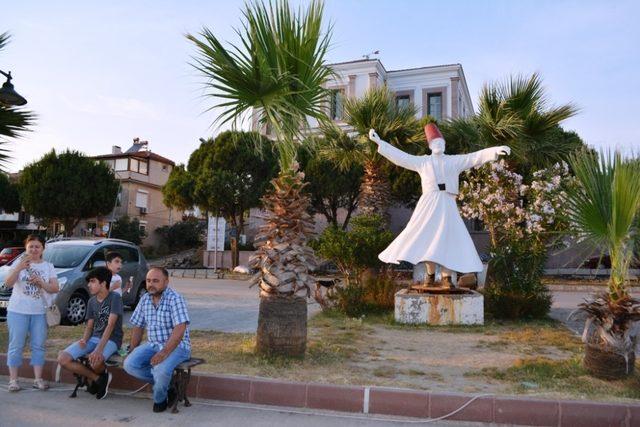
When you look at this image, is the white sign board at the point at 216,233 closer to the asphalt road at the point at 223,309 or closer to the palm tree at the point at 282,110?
the asphalt road at the point at 223,309

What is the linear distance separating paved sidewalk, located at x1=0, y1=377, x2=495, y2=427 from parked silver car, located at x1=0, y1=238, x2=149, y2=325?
4545mm

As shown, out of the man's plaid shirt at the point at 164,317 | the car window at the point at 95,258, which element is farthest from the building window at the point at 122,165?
the man's plaid shirt at the point at 164,317

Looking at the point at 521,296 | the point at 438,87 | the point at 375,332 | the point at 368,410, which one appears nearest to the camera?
the point at 368,410

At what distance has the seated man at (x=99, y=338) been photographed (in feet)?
16.6

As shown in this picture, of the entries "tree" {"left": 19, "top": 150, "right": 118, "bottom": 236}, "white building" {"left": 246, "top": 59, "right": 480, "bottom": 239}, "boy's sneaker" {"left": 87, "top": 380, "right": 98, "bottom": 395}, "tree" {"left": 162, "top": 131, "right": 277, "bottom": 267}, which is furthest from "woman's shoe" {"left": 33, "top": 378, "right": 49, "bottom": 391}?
"tree" {"left": 19, "top": 150, "right": 118, "bottom": 236}

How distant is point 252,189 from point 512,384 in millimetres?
22265

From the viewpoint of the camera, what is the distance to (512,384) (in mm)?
5281

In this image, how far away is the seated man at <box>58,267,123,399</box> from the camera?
5055 millimetres

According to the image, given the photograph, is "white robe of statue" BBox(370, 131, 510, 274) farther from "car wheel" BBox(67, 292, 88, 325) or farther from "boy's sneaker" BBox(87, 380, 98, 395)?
"boy's sneaker" BBox(87, 380, 98, 395)

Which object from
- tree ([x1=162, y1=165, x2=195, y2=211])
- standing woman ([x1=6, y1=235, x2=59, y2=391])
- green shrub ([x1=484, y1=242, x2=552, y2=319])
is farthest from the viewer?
tree ([x1=162, y1=165, x2=195, y2=211])

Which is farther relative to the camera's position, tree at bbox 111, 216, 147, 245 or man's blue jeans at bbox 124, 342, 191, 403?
tree at bbox 111, 216, 147, 245

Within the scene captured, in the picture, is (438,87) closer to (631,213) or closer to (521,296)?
(521,296)

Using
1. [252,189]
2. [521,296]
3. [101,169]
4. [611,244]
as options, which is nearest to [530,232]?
[521,296]

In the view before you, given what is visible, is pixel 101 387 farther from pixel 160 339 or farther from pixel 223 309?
pixel 223 309
